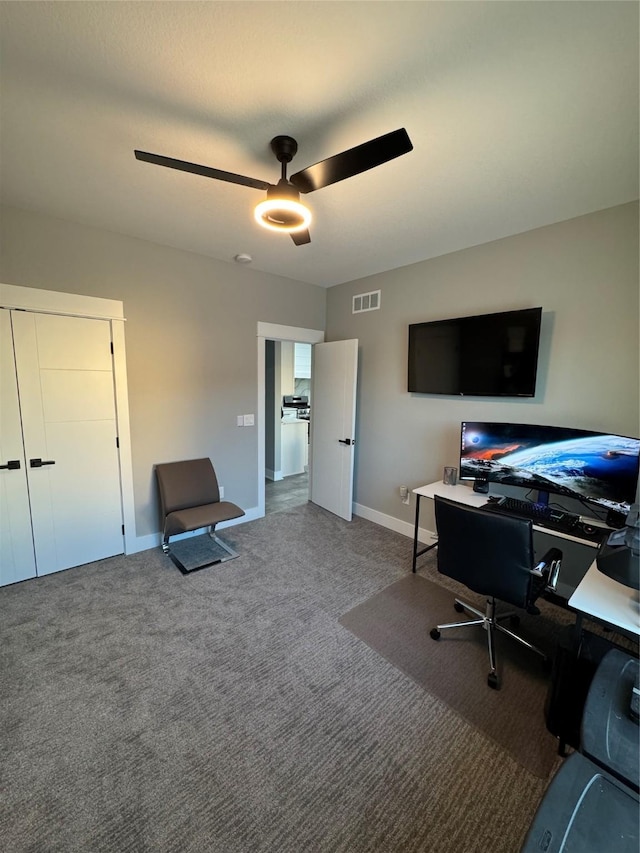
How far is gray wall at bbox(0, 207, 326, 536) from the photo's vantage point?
99.7 inches

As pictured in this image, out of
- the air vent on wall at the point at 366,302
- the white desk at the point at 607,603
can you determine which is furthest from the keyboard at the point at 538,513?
→ the air vent on wall at the point at 366,302

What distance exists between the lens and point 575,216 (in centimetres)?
232

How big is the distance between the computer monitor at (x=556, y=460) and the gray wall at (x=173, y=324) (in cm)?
232

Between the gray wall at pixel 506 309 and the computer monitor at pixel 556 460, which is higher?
the gray wall at pixel 506 309

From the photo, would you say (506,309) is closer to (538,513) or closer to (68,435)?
(538,513)

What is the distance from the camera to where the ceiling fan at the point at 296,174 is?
4.32 feet

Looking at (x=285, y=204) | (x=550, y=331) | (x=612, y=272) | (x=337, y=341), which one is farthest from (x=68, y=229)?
(x=612, y=272)

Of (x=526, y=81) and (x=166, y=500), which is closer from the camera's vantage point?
(x=526, y=81)

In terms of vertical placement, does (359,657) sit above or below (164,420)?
below

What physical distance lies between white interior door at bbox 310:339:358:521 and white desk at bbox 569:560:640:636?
2.46m

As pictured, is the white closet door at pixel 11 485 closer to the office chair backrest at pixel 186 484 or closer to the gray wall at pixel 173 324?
the gray wall at pixel 173 324

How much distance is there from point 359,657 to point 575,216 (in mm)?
3282

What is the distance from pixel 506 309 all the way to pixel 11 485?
4.15m

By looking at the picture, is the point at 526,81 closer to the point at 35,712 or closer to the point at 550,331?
the point at 550,331
